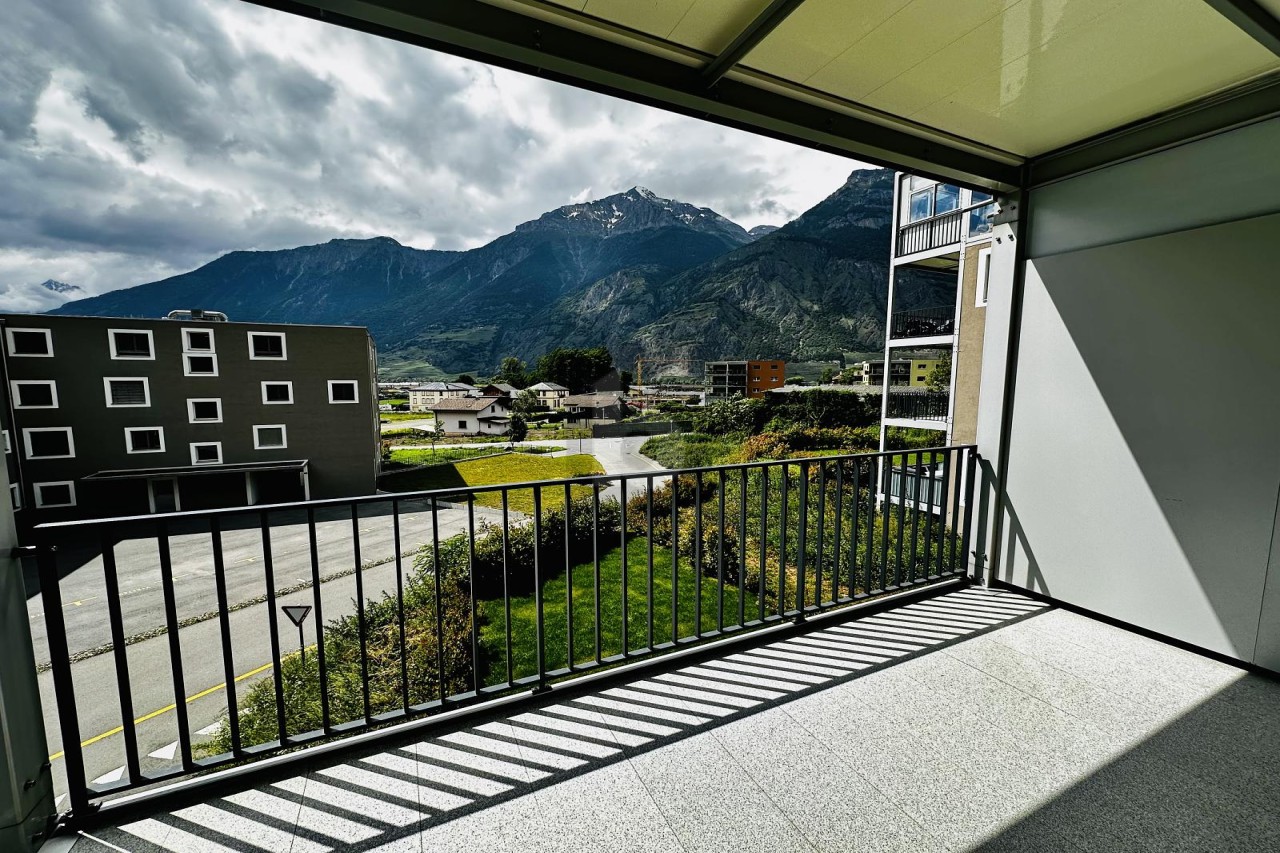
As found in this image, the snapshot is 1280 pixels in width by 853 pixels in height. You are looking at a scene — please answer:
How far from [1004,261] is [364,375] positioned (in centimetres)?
2484

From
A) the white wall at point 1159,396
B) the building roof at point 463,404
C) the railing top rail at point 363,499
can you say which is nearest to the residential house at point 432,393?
the building roof at point 463,404

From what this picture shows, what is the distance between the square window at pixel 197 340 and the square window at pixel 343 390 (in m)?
4.53

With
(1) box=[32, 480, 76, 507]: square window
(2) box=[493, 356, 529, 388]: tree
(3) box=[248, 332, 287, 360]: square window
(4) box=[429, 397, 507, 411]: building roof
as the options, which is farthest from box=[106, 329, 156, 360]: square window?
(2) box=[493, 356, 529, 388]: tree

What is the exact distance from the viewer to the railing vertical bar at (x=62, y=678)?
50.4 inches

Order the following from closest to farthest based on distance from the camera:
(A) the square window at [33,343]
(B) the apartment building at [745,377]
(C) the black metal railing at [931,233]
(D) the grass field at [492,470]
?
(C) the black metal railing at [931,233] < (A) the square window at [33,343] < (D) the grass field at [492,470] < (B) the apartment building at [745,377]

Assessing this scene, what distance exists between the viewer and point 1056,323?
2.63 m

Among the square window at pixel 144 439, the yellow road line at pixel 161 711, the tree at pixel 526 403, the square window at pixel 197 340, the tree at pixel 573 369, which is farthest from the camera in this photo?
the tree at pixel 573 369

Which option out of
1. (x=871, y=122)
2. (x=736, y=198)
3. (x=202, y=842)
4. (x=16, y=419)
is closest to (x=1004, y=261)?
(x=871, y=122)

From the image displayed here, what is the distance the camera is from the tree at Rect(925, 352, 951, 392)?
14219 millimetres

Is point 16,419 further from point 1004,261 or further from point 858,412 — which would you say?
point 858,412

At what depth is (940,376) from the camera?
15211 millimetres

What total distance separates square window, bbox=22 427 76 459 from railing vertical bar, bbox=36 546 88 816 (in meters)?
27.3

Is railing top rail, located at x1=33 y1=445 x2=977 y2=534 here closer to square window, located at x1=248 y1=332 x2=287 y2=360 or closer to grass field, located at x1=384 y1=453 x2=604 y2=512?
grass field, located at x1=384 y1=453 x2=604 y2=512

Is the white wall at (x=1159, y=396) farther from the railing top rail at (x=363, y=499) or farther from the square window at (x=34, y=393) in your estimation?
the square window at (x=34, y=393)
